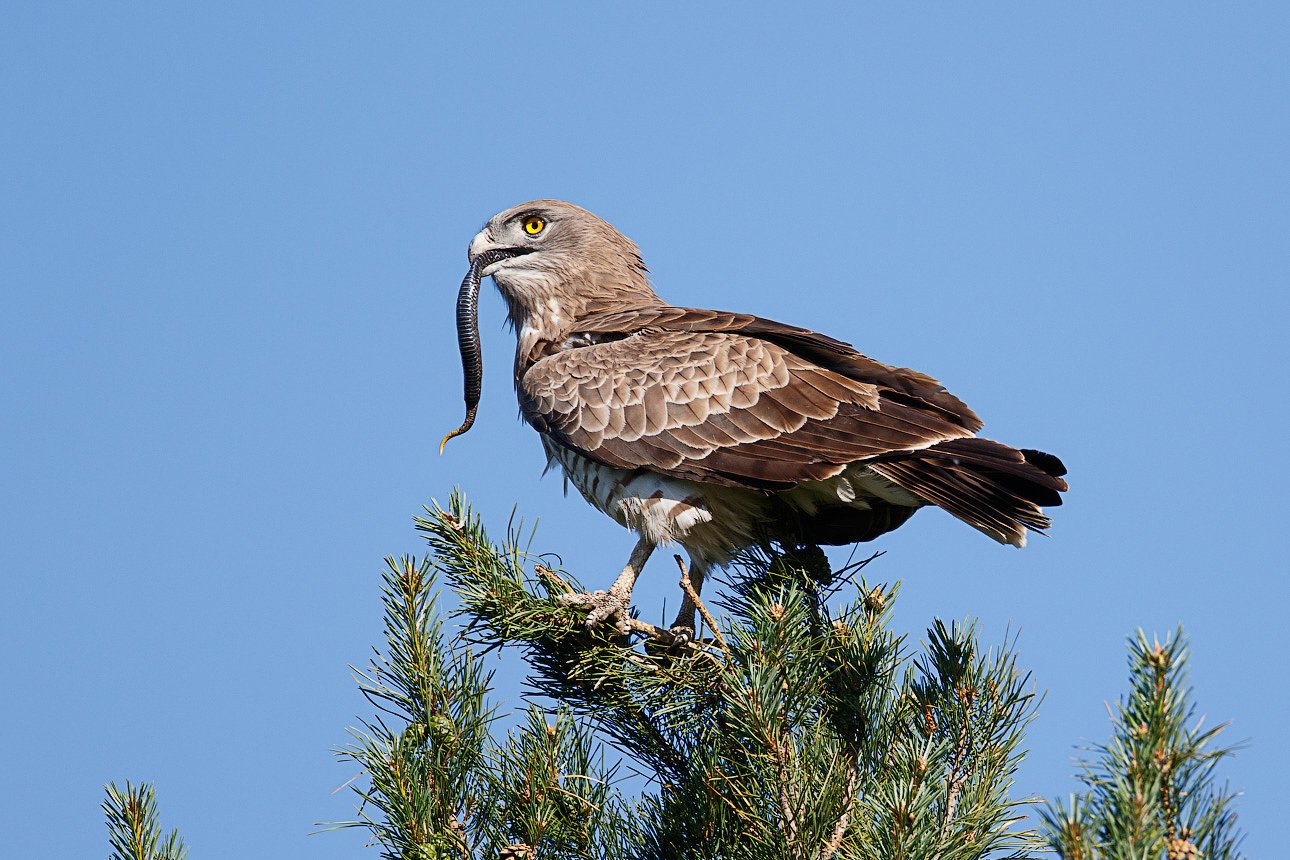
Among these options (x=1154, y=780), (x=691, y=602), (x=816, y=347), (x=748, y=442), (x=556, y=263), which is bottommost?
(x=1154, y=780)

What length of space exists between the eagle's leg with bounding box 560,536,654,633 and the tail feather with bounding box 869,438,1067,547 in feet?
4.65

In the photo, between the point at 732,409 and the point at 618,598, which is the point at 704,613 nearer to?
the point at 618,598

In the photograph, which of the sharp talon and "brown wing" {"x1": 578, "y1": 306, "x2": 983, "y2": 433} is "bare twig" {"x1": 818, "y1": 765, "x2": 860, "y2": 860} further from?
"brown wing" {"x1": 578, "y1": 306, "x2": 983, "y2": 433}

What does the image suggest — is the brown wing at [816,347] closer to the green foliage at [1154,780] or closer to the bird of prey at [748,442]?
the bird of prey at [748,442]

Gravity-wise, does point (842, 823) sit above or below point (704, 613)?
below

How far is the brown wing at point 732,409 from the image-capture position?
599 centimetres

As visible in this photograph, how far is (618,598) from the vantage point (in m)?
5.55

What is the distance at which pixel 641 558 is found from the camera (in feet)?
20.4

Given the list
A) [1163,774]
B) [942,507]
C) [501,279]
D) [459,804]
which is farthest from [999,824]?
[501,279]

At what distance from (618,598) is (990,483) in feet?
6.16

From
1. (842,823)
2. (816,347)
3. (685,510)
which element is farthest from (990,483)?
(842,823)

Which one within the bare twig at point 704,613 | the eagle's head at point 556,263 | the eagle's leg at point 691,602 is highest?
the eagle's head at point 556,263

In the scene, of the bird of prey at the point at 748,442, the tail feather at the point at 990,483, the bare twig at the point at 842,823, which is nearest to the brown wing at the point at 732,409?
the bird of prey at the point at 748,442

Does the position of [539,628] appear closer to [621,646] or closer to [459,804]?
[621,646]
